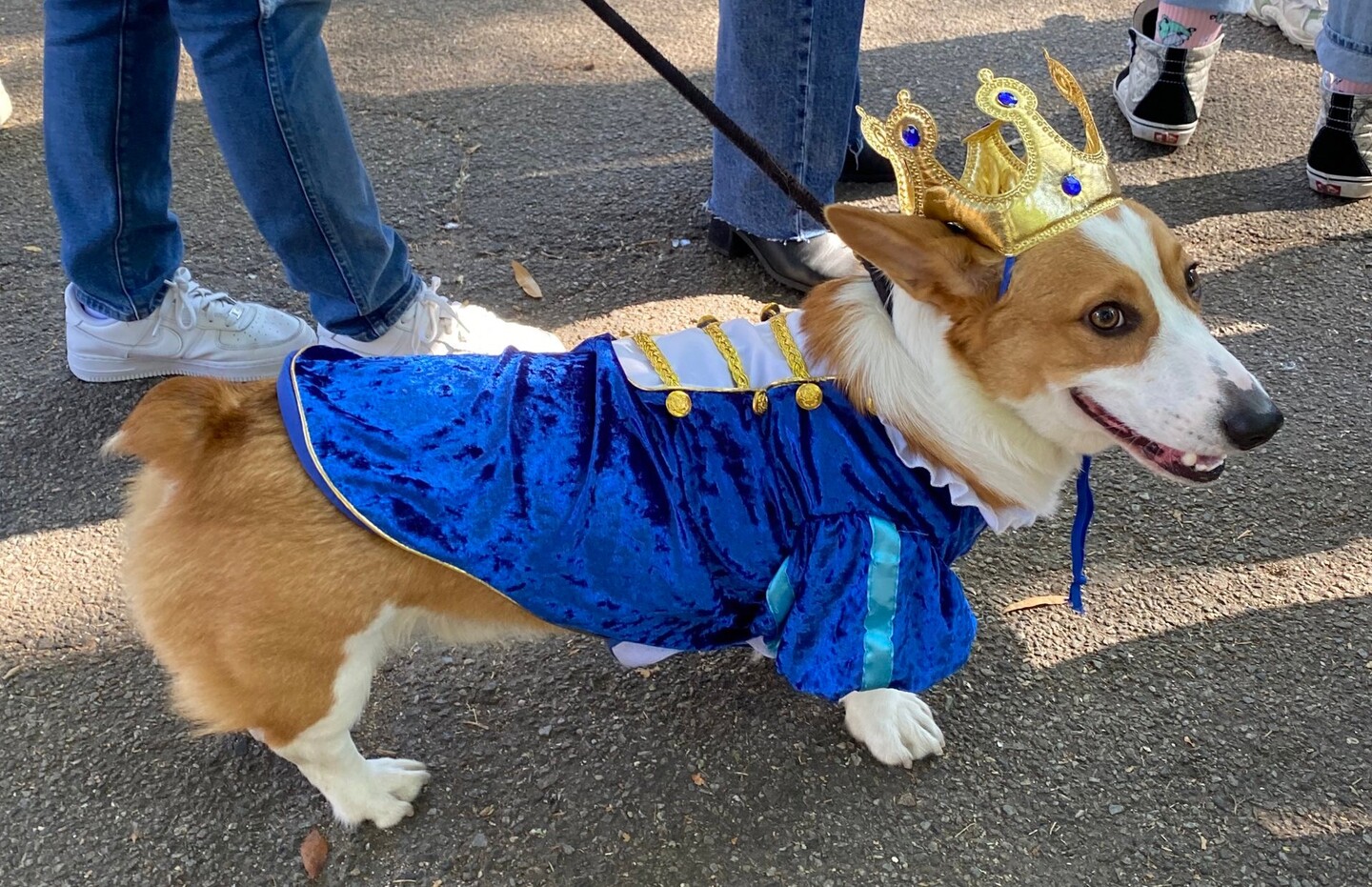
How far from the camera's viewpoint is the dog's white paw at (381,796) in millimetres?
2043

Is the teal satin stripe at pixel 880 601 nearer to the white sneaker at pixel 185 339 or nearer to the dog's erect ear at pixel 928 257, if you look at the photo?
the dog's erect ear at pixel 928 257

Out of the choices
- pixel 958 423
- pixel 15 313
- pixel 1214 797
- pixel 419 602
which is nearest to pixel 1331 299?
pixel 1214 797

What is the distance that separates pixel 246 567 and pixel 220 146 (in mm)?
1274

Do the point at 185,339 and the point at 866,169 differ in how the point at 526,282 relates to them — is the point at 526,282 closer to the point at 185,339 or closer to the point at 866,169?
the point at 185,339

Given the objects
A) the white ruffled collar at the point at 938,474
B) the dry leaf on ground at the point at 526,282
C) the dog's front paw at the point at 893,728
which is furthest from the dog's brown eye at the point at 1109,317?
the dry leaf on ground at the point at 526,282

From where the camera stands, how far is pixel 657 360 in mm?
1836

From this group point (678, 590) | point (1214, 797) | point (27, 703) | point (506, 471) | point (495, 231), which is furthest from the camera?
point (495, 231)

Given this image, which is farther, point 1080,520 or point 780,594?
point 1080,520

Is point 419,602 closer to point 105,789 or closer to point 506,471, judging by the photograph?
point 506,471

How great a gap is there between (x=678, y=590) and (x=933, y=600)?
44 cm

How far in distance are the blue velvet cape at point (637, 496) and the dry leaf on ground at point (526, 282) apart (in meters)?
1.65

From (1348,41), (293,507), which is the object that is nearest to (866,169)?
(1348,41)

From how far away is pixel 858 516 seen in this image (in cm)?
177

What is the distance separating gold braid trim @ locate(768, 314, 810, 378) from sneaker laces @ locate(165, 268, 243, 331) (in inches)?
71.7
